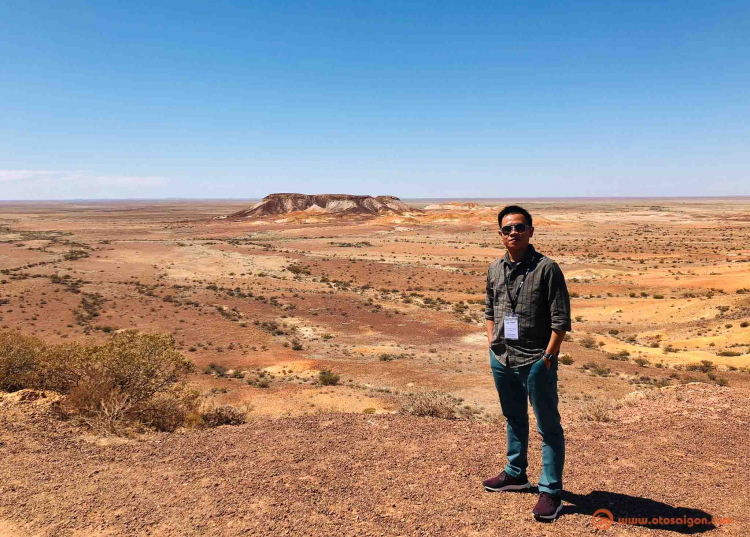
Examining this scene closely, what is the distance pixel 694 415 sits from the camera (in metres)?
6.37

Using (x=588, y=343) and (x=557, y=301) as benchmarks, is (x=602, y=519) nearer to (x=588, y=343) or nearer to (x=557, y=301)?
(x=557, y=301)

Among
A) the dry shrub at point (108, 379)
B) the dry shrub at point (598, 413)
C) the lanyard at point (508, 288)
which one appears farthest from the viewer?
the dry shrub at point (108, 379)

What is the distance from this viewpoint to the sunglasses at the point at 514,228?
3850 mm

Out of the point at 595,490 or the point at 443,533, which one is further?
the point at 595,490

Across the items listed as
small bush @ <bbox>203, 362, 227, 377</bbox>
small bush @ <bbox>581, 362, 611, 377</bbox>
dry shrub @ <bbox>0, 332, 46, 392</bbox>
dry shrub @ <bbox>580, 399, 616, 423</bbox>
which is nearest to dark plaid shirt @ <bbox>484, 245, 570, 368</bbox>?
dry shrub @ <bbox>580, 399, 616, 423</bbox>

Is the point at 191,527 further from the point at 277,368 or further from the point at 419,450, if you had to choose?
the point at 277,368

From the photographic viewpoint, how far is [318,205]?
124 meters

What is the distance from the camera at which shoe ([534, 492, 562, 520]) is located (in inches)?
151

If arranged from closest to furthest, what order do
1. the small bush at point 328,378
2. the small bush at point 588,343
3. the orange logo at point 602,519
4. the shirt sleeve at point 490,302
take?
the orange logo at point 602,519, the shirt sleeve at point 490,302, the small bush at point 328,378, the small bush at point 588,343

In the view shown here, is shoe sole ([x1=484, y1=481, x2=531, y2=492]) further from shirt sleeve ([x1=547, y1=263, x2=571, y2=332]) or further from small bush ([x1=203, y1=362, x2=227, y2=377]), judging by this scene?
small bush ([x1=203, y1=362, x2=227, y2=377])

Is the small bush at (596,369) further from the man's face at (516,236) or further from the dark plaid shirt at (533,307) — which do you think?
the man's face at (516,236)

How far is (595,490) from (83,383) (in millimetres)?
7894

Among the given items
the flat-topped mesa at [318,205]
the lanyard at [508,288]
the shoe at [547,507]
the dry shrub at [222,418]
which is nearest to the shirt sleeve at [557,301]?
the lanyard at [508,288]

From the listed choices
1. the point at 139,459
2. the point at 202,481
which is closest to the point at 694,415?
the point at 202,481
